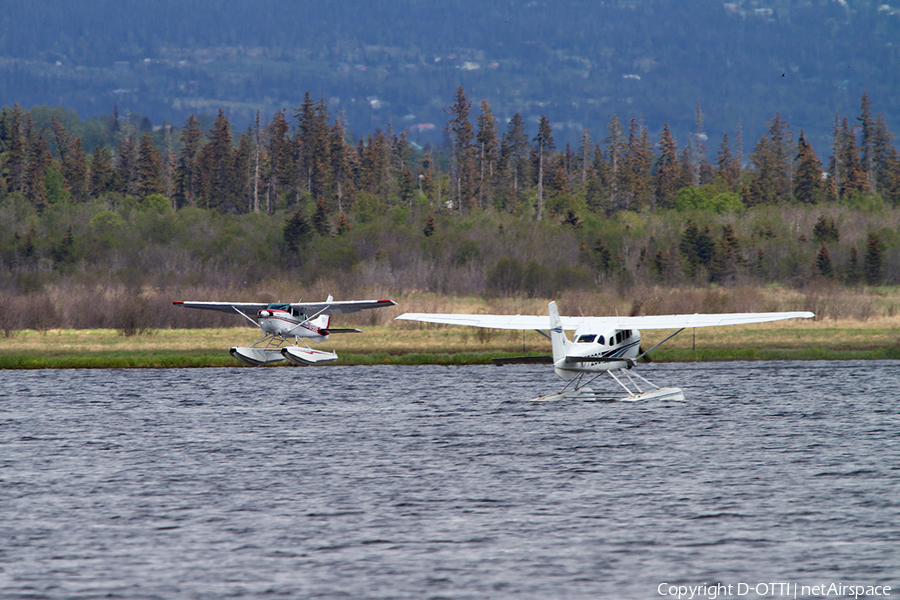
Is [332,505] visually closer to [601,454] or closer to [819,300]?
[601,454]

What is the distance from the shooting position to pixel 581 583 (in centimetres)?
1215

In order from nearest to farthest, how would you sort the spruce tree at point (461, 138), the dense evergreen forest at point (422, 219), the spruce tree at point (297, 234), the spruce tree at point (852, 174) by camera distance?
the dense evergreen forest at point (422, 219) < the spruce tree at point (297, 234) < the spruce tree at point (852, 174) < the spruce tree at point (461, 138)

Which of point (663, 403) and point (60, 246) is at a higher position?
point (60, 246)

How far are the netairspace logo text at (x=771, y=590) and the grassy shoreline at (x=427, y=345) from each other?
96.1 feet

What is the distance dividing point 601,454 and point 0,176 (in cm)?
11647

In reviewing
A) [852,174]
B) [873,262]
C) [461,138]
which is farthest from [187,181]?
[852,174]

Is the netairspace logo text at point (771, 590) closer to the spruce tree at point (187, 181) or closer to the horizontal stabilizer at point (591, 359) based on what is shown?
the horizontal stabilizer at point (591, 359)

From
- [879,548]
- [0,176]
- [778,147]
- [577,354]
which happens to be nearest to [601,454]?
[577,354]

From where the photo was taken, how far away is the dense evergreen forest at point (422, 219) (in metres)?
76.8

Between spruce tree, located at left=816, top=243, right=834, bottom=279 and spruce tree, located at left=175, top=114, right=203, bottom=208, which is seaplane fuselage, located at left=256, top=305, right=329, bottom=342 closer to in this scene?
spruce tree, located at left=816, top=243, right=834, bottom=279

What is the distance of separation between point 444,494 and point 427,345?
1151 inches

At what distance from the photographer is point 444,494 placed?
17.4 meters

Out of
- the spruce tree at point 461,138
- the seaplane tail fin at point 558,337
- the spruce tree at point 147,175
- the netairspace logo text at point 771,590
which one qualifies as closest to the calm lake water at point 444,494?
the netairspace logo text at point 771,590

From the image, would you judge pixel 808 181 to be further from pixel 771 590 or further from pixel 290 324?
pixel 771 590
